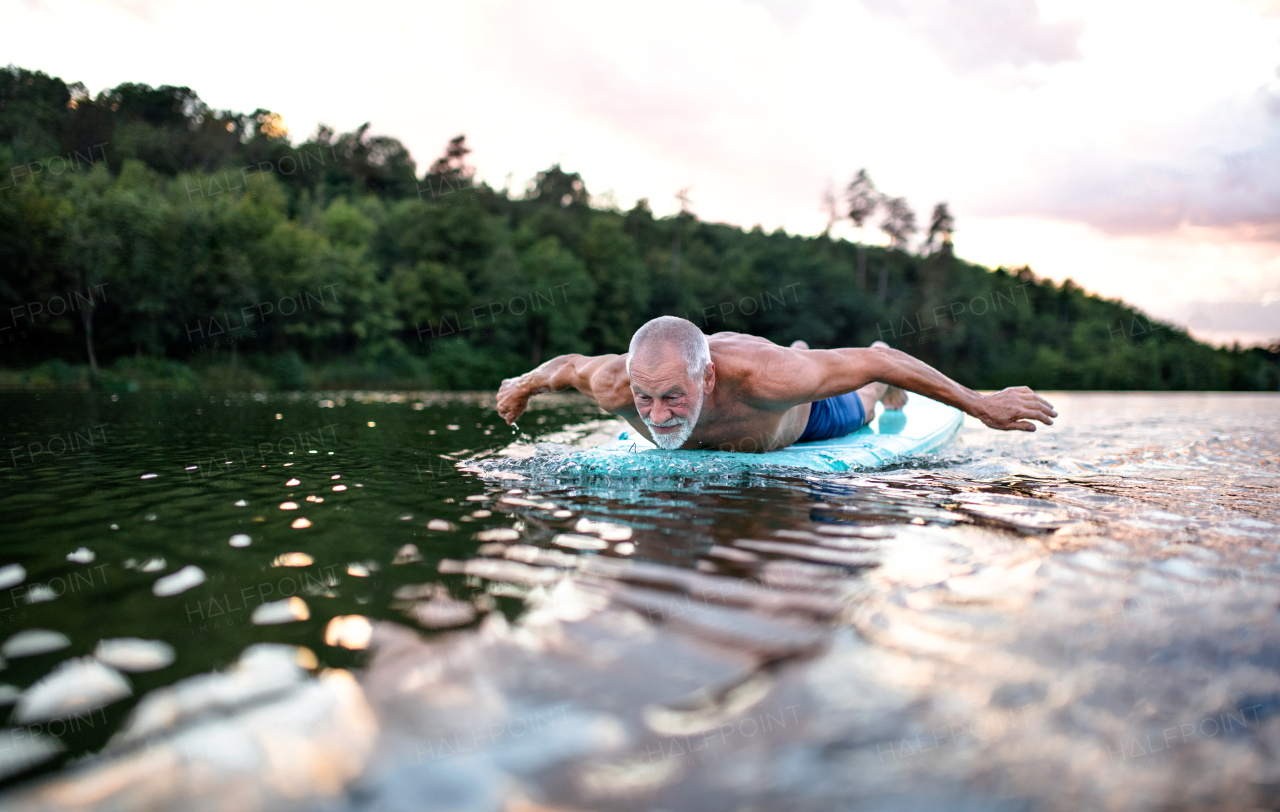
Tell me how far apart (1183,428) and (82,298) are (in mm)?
38437

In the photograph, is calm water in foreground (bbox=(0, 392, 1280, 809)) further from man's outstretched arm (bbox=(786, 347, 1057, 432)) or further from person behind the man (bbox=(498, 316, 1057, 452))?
man's outstretched arm (bbox=(786, 347, 1057, 432))

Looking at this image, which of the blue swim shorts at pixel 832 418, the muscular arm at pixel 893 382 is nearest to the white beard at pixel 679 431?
the muscular arm at pixel 893 382

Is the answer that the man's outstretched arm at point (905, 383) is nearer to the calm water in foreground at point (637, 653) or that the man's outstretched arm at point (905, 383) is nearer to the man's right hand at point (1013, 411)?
the man's right hand at point (1013, 411)

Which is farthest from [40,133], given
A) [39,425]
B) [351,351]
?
[39,425]

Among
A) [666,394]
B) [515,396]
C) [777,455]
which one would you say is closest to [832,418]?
[777,455]

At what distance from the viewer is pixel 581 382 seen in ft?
18.9

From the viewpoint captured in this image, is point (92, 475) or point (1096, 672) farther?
point (92, 475)

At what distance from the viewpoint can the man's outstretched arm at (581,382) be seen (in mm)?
5098

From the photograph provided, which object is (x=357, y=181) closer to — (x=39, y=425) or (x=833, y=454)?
(x=39, y=425)

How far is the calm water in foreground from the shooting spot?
1.33 metres

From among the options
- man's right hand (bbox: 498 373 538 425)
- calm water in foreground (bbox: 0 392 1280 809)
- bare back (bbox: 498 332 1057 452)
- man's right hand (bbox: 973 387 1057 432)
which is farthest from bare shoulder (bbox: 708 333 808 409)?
man's right hand (bbox: 498 373 538 425)

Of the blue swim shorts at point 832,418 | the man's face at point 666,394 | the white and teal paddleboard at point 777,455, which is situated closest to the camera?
the man's face at point 666,394

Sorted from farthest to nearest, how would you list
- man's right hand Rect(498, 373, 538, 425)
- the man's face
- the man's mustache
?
man's right hand Rect(498, 373, 538, 425), the man's mustache, the man's face

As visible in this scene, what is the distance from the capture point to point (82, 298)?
1239 inches
